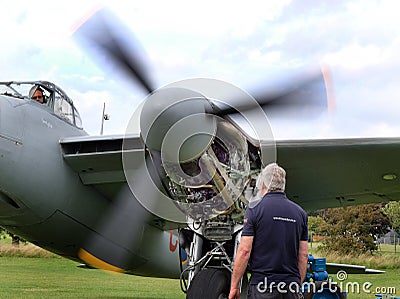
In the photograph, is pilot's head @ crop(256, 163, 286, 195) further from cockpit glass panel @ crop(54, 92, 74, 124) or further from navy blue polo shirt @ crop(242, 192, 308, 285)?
cockpit glass panel @ crop(54, 92, 74, 124)

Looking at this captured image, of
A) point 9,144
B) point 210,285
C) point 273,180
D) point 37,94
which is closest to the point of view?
point 273,180

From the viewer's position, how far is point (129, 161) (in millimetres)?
8305

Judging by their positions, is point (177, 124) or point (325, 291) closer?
point (177, 124)

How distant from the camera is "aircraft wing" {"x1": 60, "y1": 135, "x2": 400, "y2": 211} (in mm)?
8258

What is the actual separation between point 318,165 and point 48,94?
4769 mm

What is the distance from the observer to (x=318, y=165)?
888 centimetres

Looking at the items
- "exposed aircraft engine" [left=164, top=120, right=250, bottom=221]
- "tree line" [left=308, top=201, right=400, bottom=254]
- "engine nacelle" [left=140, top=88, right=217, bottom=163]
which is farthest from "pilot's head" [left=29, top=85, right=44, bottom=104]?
"tree line" [left=308, top=201, right=400, bottom=254]

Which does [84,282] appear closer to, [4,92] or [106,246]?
[106,246]

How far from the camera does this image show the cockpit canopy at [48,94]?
916 centimetres

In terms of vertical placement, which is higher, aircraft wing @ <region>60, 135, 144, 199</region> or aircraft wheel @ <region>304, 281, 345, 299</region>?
aircraft wing @ <region>60, 135, 144, 199</region>

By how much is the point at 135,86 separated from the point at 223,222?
7.42ft

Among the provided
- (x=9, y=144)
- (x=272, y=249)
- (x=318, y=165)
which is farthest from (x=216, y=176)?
(x=9, y=144)

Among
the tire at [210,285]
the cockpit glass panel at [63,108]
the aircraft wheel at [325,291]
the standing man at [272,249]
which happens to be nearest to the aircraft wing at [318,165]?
the cockpit glass panel at [63,108]

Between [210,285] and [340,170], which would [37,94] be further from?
[340,170]
